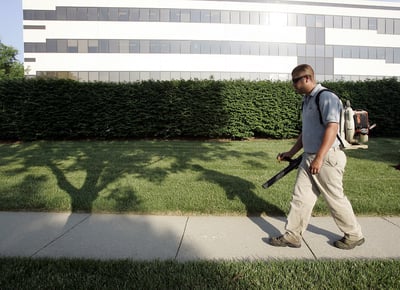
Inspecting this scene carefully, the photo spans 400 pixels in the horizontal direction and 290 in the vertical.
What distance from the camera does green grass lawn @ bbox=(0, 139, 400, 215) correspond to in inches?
185

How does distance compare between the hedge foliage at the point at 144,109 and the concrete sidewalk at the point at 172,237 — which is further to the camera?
the hedge foliage at the point at 144,109

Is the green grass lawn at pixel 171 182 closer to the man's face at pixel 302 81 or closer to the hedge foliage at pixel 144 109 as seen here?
the man's face at pixel 302 81

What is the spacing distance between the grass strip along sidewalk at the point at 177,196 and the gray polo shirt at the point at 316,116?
1218 mm

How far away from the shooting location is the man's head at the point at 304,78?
3223 millimetres

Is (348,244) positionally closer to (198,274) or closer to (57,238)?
(198,274)

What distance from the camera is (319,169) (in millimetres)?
3107

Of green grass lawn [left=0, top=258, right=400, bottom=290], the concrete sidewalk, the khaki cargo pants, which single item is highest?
the khaki cargo pants

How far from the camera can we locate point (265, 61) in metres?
36.9

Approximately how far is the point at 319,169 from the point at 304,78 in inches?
39.0

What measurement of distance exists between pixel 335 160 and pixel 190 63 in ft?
114

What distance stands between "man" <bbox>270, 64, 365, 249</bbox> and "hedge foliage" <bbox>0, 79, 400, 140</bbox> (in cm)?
988

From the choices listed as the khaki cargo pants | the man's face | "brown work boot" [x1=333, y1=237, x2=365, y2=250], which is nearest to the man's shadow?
the khaki cargo pants

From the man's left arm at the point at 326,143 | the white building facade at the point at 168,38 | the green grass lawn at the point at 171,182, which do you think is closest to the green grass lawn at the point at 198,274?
the man's left arm at the point at 326,143

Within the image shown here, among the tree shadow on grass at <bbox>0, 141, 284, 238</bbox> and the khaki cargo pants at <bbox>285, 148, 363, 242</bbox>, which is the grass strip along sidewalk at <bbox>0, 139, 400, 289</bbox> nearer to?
the tree shadow on grass at <bbox>0, 141, 284, 238</bbox>
